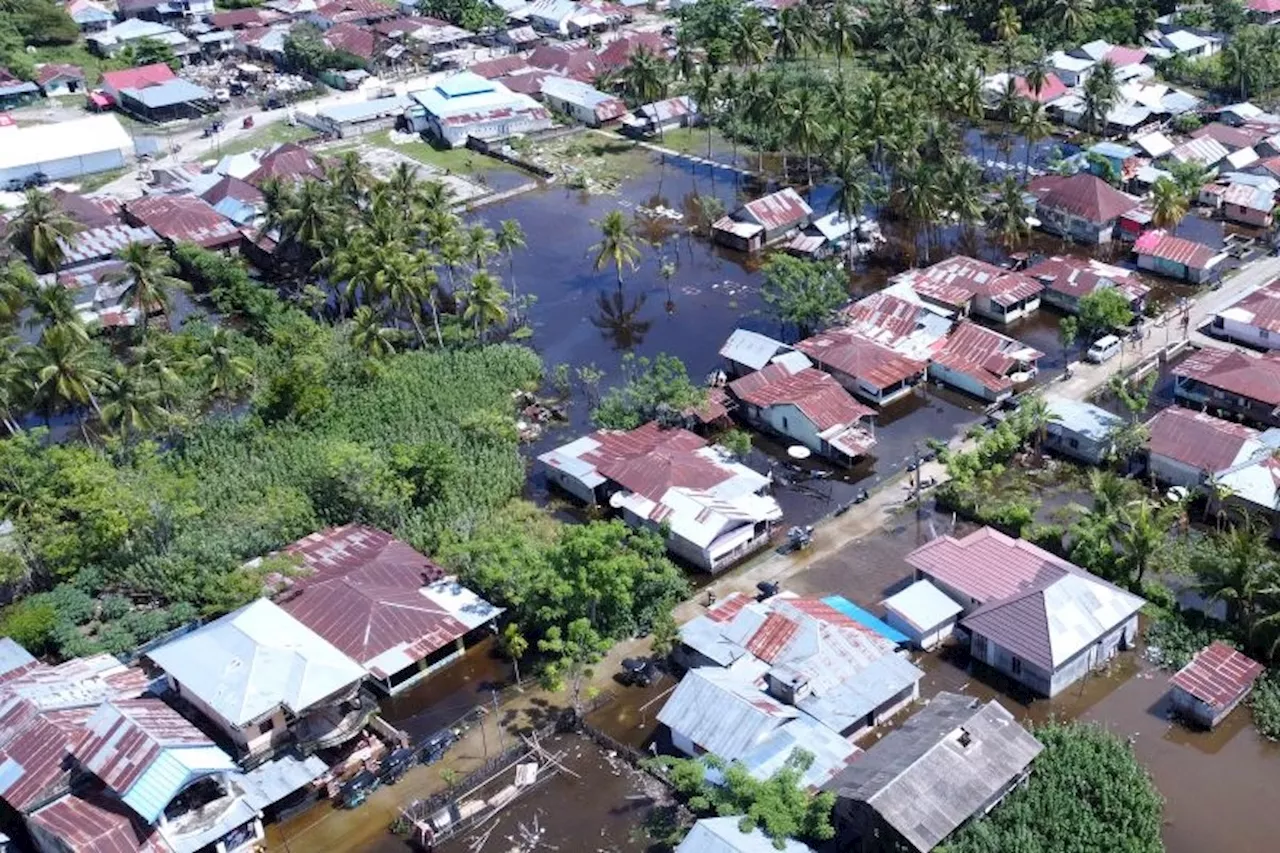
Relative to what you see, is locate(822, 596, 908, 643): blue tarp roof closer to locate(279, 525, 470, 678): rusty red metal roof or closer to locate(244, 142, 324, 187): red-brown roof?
locate(279, 525, 470, 678): rusty red metal roof

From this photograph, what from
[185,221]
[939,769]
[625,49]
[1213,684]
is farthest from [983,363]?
[625,49]

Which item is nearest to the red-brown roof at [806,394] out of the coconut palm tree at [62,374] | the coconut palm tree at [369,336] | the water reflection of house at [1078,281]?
the water reflection of house at [1078,281]

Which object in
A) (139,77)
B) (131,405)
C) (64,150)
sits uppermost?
(131,405)

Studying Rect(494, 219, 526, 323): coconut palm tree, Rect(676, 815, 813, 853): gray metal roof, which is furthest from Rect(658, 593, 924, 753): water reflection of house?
Rect(494, 219, 526, 323): coconut palm tree

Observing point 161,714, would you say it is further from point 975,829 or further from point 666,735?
point 975,829

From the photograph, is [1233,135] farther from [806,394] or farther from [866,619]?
[866,619]

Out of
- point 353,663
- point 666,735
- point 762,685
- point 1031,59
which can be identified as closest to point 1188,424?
point 762,685
